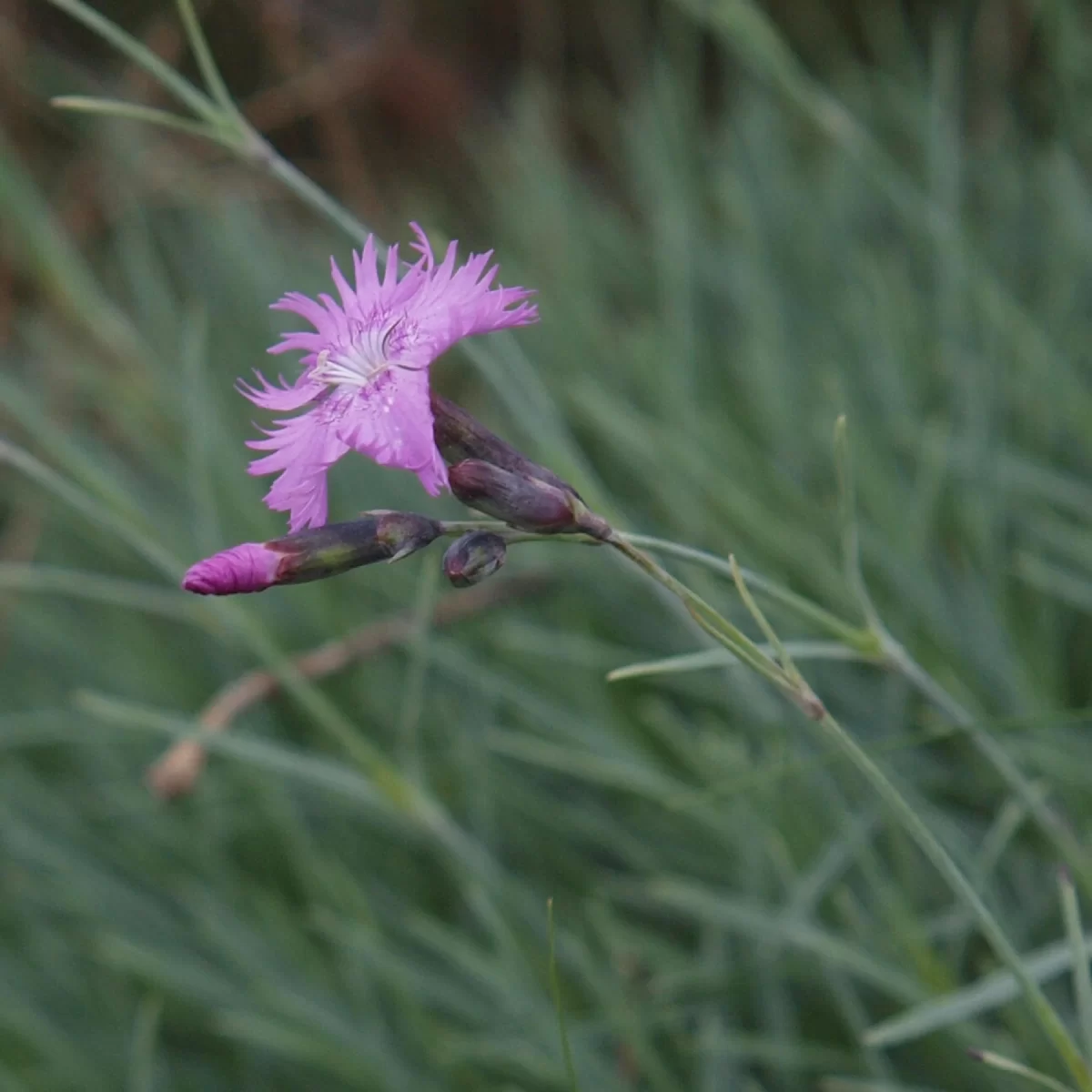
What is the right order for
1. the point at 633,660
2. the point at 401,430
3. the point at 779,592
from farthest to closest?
the point at 633,660 < the point at 779,592 < the point at 401,430

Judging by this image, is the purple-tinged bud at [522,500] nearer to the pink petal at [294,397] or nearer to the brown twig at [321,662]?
the pink petal at [294,397]

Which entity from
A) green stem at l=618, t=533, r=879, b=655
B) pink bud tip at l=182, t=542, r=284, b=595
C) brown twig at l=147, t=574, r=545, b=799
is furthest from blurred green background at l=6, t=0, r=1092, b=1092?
pink bud tip at l=182, t=542, r=284, b=595

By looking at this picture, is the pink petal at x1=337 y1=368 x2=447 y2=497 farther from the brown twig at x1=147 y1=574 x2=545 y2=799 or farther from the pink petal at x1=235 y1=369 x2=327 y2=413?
the brown twig at x1=147 y1=574 x2=545 y2=799

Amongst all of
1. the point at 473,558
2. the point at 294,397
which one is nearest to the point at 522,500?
the point at 473,558

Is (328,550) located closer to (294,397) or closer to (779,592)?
(294,397)

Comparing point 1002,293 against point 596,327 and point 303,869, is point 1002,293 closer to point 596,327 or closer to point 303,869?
point 596,327

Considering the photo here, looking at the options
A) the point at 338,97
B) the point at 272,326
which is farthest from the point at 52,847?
the point at 338,97
